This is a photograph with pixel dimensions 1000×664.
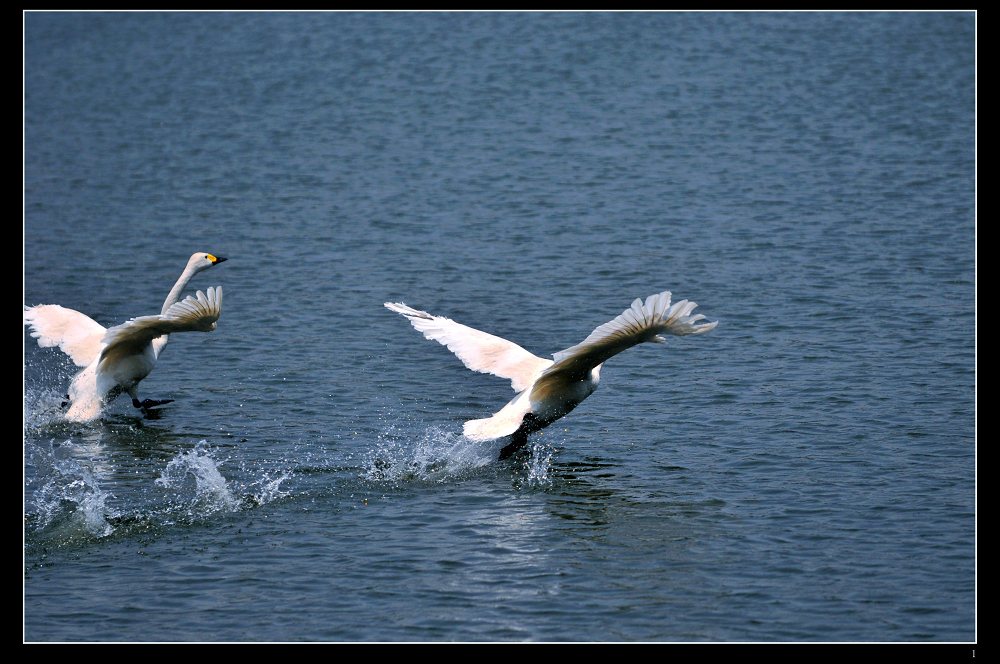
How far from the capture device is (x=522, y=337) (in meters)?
17.8

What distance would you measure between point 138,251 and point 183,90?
46.0 feet

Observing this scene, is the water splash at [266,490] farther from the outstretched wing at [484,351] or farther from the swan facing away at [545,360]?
the outstretched wing at [484,351]

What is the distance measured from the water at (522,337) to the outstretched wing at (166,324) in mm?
808

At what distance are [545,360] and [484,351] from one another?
2.21 ft

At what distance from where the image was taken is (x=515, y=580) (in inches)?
429

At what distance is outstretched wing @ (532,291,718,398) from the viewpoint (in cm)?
1108

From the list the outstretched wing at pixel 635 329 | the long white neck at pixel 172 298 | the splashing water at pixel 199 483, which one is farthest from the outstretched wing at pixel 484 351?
the long white neck at pixel 172 298

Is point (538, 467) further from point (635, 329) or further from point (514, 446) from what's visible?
point (635, 329)

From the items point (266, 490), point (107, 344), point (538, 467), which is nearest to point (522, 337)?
point (538, 467)

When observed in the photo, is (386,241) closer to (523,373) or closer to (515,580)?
(523,373)

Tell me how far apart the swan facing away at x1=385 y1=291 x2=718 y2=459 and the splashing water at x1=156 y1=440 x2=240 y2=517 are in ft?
6.77

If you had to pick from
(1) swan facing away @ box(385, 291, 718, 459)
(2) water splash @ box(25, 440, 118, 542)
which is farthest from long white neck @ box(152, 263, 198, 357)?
(1) swan facing away @ box(385, 291, 718, 459)

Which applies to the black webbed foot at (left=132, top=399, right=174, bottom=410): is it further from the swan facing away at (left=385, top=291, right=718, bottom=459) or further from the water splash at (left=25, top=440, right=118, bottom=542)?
the swan facing away at (left=385, top=291, right=718, bottom=459)

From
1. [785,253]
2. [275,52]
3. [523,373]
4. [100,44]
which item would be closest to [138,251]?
[785,253]
